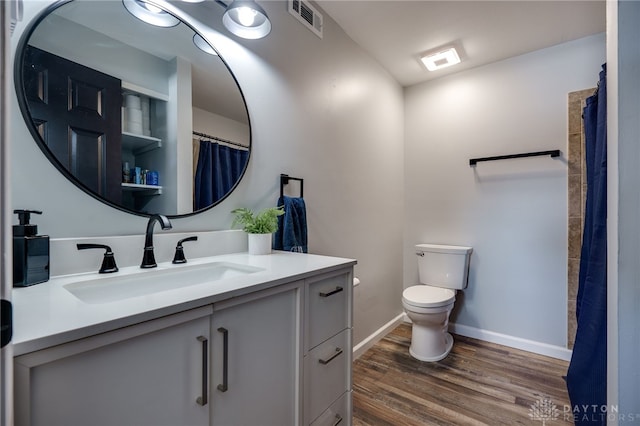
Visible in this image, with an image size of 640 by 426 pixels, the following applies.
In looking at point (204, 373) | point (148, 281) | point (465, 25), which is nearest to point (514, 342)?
point (465, 25)

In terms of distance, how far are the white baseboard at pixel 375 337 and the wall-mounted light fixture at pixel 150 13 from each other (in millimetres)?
2219

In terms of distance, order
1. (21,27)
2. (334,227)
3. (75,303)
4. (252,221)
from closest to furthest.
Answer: (75,303) → (21,27) → (252,221) → (334,227)

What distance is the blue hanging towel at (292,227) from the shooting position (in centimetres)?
158

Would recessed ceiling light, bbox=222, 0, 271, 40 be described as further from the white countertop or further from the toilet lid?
the toilet lid

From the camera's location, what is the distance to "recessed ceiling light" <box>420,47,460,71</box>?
237 cm

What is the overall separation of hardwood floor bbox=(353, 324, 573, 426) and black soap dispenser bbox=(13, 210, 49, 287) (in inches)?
60.1

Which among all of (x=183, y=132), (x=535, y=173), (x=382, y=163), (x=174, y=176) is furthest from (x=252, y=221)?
(x=535, y=173)

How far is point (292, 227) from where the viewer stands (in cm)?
160

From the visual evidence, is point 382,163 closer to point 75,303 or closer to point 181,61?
point 181,61

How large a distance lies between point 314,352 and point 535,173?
7.52 feet

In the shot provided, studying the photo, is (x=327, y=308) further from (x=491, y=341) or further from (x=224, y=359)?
(x=491, y=341)

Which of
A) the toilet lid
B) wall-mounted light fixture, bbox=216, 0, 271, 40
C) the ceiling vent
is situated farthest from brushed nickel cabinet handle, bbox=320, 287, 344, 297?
the ceiling vent

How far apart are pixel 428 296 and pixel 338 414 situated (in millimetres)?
1241

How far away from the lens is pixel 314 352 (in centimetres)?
109
